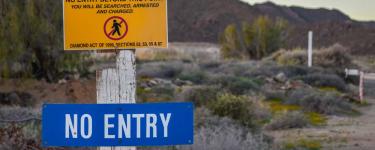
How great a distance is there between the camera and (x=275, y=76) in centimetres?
3084

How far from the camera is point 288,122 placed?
17.2m

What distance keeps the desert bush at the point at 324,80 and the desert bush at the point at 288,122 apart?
1195cm

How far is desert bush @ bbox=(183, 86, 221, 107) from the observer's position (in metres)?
19.2

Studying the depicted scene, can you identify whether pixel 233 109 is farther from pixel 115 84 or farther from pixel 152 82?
pixel 115 84

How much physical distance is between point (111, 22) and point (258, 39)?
47.8 m

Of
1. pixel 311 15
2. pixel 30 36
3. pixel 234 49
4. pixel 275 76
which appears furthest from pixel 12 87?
pixel 311 15

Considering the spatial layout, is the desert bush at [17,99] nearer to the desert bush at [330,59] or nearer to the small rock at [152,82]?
the small rock at [152,82]

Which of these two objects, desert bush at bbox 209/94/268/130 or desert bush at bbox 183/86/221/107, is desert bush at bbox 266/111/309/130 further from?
desert bush at bbox 183/86/221/107

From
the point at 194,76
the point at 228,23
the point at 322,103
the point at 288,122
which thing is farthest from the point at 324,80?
the point at 228,23

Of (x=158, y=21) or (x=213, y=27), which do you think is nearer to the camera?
(x=158, y=21)

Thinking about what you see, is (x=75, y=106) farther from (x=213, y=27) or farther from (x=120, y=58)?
(x=213, y=27)

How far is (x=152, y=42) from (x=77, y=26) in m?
0.53

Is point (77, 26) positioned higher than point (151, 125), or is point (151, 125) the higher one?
point (77, 26)

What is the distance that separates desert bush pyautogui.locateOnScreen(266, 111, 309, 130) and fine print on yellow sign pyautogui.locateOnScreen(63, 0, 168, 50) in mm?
12102
